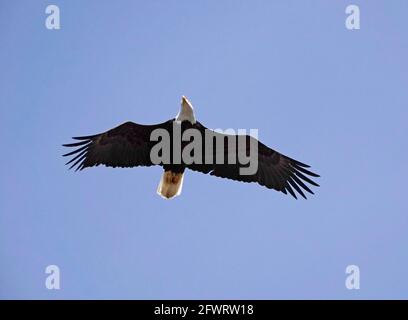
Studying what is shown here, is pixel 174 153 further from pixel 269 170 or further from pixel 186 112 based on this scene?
pixel 269 170

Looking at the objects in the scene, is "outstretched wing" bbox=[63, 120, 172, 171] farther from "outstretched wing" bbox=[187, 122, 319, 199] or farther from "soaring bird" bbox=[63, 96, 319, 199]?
"outstretched wing" bbox=[187, 122, 319, 199]

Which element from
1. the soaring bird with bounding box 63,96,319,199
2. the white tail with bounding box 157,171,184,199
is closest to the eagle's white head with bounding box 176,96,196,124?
the soaring bird with bounding box 63,96,319,199

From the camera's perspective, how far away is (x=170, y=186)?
43.7 feet

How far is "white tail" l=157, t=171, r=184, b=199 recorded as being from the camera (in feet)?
43.7

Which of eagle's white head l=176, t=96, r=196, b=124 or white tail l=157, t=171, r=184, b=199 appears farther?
white tail l=157, t=171, r=184, b=199

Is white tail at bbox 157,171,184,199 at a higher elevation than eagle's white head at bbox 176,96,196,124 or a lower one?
lower

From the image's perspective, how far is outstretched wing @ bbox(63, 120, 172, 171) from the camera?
13273 mm

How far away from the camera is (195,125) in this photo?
13.0 m

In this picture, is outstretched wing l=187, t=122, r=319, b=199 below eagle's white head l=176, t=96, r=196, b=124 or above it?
below

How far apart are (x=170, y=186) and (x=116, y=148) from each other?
1.12m

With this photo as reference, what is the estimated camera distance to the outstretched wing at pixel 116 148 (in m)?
13.3

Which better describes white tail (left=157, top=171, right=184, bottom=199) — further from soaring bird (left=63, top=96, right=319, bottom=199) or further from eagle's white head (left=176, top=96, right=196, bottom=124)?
eagle's white head (left=176, top=96, right=196, bottom=124)

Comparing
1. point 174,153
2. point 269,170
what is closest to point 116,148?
point 174,153
